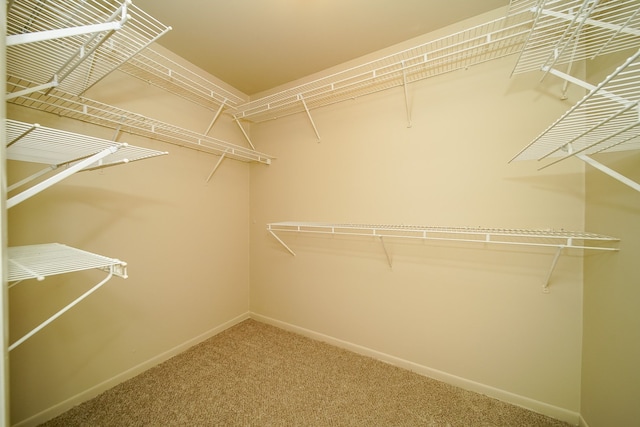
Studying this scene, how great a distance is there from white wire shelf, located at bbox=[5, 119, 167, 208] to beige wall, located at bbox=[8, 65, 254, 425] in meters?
0.32

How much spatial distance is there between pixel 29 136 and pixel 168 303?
1.37 m

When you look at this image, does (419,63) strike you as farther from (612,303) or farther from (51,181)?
(51,181)

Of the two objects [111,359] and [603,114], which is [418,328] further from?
[111,359]

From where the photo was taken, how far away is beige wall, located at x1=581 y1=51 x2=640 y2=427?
969mm

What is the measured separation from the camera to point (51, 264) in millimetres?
831

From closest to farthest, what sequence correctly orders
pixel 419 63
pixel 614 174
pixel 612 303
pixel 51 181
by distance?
pixel 51 181
pixel 614 174
pixel 612 303
pixel 419 63

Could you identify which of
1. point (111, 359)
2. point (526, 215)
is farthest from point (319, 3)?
point (111, 359)

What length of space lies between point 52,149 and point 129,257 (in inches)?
33.5

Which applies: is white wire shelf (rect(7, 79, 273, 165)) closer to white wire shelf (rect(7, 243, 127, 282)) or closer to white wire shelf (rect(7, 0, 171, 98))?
white wire shelf (rect(7, 0, 171, 98))

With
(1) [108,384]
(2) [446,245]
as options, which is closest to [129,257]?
(1) [108,384]

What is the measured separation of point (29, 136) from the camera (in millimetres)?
852

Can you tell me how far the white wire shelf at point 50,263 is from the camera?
735 millimetres

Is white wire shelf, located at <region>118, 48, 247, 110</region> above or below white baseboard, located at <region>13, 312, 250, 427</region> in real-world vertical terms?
above

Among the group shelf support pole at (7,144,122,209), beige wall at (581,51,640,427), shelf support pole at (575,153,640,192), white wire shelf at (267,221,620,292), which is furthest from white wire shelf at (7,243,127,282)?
beige wall at (581,51,640,427)
